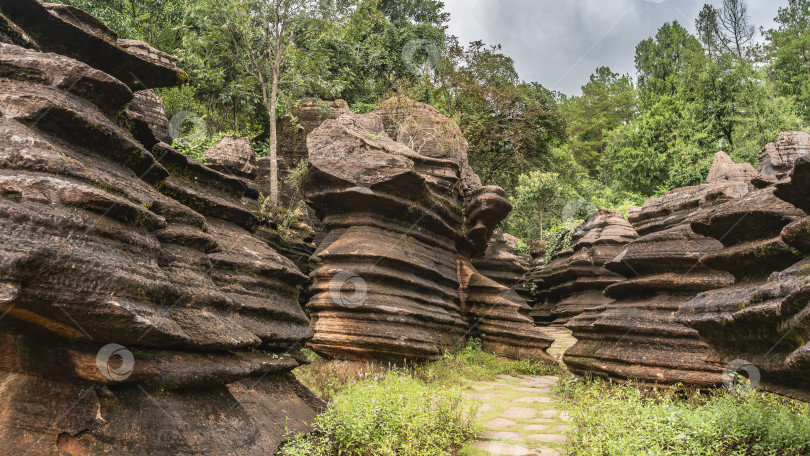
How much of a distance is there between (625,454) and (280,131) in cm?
1416

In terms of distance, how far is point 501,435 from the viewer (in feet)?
16.3

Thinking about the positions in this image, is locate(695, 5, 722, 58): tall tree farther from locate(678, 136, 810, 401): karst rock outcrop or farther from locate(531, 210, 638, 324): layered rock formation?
locate(678, 136, 810, 401): karst rock outcrop

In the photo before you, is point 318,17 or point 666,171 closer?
point 318,17

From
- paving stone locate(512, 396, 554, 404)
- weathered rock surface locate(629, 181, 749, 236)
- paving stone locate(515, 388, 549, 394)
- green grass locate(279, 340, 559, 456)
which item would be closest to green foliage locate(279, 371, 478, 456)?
green grass locate(279, 340, 559, 456)

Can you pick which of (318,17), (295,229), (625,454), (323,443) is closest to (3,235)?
(323,443)

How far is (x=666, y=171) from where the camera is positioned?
26266 mm

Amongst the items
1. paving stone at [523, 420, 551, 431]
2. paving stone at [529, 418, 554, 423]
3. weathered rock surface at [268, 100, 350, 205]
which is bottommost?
paving stone at [523, 420, 551, 431]

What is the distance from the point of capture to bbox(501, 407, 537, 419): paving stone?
5777 millimetres

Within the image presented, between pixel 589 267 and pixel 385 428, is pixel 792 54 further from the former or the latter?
pixel 385 428

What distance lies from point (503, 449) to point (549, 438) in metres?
0.61

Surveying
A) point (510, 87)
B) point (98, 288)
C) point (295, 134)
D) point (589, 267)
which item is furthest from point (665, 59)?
point (98, 288)

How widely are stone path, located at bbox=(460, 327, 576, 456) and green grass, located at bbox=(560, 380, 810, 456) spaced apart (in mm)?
417

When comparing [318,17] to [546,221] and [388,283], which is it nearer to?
[388,283]

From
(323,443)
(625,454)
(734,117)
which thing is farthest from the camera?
(734,117)
